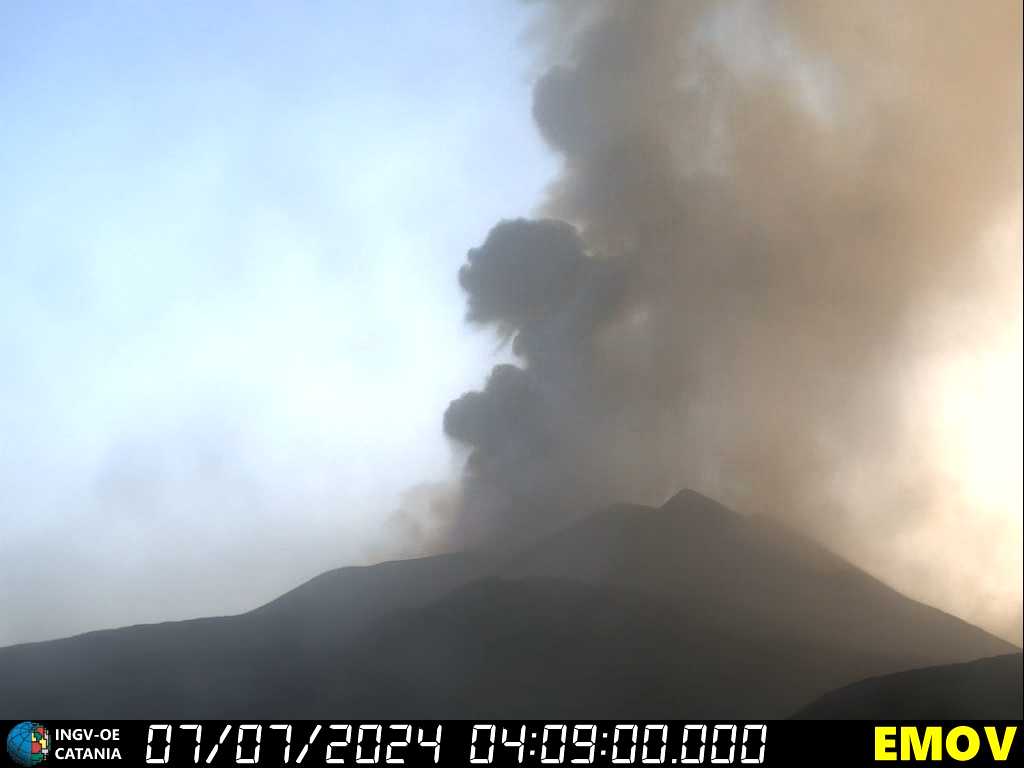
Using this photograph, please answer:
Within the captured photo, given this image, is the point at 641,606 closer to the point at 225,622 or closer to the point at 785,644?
the point at 785,644

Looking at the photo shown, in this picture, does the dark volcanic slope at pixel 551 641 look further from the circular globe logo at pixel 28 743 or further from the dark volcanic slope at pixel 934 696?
the circular globe logo at pixel 28 743

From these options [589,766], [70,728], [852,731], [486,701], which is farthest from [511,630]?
[70,728]

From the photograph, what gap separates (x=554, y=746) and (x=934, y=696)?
11.4 m

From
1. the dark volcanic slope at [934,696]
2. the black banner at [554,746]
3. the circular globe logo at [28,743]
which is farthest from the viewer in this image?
the dark volcanic slope at [934,696]

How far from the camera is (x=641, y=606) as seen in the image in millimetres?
32469

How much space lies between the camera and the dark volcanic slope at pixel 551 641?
92.1 ft

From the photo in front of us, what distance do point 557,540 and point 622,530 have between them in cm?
297

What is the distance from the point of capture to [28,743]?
2336 cm

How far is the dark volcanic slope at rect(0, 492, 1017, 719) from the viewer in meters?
28.1

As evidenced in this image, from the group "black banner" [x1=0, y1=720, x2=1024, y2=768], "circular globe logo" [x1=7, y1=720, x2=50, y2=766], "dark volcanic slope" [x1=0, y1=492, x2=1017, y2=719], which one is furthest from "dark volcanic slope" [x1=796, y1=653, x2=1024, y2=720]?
"circular globe logo" [x1=7, y1=720, x2=50, y2=766]

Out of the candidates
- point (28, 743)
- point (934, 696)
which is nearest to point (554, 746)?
point (934, 696)

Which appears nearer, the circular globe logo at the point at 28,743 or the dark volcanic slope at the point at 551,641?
the circular globe logo at the point at 28,743

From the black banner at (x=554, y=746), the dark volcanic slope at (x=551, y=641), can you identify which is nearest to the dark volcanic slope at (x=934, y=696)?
the black banner at (x=554, y=746)

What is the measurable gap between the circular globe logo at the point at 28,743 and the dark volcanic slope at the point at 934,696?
837 inches
